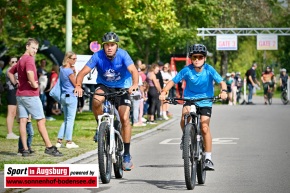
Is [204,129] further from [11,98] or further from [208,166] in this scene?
[11,98]

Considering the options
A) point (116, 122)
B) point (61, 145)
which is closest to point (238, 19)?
point (61, 145)

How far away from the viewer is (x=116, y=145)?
42.6 feet

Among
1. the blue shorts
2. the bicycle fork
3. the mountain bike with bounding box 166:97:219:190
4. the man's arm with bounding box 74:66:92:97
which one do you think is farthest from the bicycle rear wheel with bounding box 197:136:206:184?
the blue shorts

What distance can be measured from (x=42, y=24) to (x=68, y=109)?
22026 millimetres

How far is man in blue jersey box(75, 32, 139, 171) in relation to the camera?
12.9m

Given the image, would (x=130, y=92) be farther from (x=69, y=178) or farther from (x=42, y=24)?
(x=42, y=24)

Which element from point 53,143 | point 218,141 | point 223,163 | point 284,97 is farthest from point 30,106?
point 284,97

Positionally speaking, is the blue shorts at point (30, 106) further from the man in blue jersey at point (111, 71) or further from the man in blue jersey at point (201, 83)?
the man in blue jersey at point (201, 83)

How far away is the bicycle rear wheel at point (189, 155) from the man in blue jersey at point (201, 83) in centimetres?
54

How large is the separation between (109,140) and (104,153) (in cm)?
31

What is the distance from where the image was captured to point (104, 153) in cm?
1232

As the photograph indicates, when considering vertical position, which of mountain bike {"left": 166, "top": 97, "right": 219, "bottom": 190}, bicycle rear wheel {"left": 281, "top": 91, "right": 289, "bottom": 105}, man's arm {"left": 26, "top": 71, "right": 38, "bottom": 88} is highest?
man's arm {"left": 26, "top": 71, "right": 38, "bottom": 88}

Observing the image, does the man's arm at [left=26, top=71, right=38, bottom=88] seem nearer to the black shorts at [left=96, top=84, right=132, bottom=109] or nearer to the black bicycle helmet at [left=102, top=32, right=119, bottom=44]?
the black shorts at [left=96, top=84, right=132, bottom=109]

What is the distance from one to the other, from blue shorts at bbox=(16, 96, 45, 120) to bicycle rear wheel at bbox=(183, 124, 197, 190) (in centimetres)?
446
